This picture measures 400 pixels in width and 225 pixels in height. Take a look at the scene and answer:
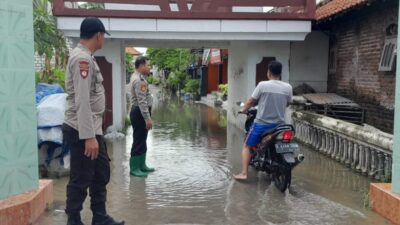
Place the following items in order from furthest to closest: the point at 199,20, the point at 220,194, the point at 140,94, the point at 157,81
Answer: the point at 157,81 → the point at 199,20 → the point at 140,94 → the point at 220,194

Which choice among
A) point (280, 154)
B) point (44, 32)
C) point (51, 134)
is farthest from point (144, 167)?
point (44, 32)

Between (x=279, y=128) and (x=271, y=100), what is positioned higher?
(x=271, y=100)

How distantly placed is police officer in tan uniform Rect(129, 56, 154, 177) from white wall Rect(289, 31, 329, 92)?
6.00 metres

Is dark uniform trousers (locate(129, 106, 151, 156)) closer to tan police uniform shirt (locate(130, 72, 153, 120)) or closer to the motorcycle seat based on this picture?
tan police uniform shirt (locate(130, 72, 153, 120))

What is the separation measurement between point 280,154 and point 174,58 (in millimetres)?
33782

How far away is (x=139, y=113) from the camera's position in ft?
22.2

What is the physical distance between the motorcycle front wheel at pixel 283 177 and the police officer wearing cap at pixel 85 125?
245 centimetres

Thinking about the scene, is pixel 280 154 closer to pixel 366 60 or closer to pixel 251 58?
pixel 366 60

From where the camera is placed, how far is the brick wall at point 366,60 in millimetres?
8867

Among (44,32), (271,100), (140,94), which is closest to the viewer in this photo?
(271,100)

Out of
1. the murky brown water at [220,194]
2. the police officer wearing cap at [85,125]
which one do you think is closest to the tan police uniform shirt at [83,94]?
the police officer wearing cap at [85,125]

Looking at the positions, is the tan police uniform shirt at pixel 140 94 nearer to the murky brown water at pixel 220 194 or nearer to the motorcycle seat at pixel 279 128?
the murky brown water at pixel 220 194

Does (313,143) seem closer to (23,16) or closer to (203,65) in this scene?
(23,16)

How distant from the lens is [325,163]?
26.2 feet
